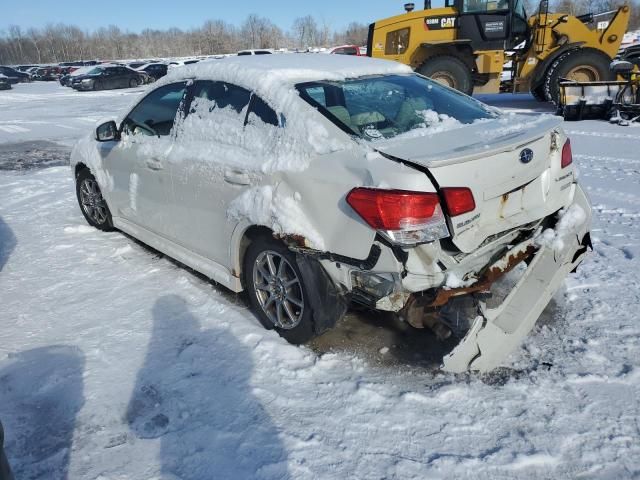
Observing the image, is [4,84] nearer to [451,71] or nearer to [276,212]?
[451,71]

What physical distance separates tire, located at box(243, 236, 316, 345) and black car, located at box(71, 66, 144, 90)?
28084mm

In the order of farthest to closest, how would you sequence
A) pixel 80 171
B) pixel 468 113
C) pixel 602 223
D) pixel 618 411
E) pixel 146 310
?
pixel 80 171, pixel 602 223, pixel 146 310, pixel 468 113, pixel 618 411

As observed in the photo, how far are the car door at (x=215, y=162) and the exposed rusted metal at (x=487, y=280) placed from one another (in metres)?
1.28

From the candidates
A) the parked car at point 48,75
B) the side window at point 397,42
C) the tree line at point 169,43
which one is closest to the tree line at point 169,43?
the tree line at point 169,43

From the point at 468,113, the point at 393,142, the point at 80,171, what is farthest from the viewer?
the point at 80,171

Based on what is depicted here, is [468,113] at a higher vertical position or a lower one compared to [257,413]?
higher

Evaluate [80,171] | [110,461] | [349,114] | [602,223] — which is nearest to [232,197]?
[349,114]

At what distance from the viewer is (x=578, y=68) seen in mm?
11422

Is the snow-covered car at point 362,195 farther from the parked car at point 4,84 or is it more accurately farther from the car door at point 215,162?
the parked car at point 4,84

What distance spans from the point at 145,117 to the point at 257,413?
282cm

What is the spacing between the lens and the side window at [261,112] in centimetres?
304

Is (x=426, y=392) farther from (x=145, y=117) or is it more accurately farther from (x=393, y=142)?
(x=145, y=117)

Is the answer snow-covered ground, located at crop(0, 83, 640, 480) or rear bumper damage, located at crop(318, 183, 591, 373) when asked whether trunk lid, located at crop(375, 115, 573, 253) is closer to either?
rear bumper damage, located at crop(318, 183, 591, 373)

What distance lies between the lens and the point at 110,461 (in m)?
2.34
